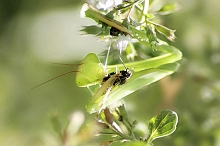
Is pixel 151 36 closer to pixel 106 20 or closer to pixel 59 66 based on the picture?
pixel 106 20

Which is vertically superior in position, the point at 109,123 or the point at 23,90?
the point at 109,123

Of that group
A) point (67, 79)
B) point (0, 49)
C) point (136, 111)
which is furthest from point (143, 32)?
point (0, 49)

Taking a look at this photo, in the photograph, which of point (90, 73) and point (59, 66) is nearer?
point (90, 73)

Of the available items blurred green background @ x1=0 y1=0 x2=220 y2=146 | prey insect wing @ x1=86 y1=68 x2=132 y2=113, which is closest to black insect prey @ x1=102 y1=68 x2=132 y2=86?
prey insect wing @ x1=86 y1=68 x2=132 y2=113

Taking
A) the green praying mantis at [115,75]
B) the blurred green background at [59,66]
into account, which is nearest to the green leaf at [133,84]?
the green praying mantis at [115,75]

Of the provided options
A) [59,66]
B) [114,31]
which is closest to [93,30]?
[114,31]

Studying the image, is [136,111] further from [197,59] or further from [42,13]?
A: [42,13]
